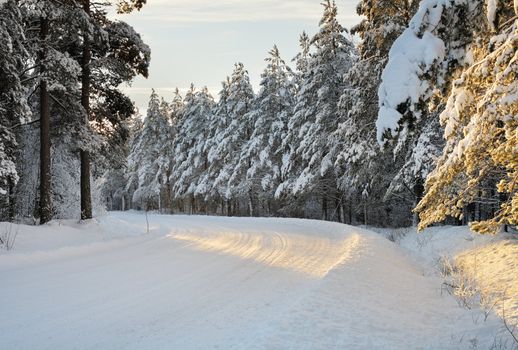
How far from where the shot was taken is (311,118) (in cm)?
2950

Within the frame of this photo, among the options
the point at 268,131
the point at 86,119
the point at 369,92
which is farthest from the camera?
the point at 268,131

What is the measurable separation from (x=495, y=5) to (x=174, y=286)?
22.5 ft

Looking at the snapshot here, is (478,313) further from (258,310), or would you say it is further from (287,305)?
(258,310)

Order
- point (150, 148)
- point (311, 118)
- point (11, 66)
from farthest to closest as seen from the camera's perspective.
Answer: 1. point (150, 148)
2. point (311, 118)
3. point (11, 66)

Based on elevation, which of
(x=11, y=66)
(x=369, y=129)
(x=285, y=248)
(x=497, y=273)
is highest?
(x=11, y=66)

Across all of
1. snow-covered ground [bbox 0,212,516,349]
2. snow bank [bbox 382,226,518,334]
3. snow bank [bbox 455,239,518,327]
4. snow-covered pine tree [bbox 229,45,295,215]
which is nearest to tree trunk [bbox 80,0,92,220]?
snow-covered ground [bbox 0,212,516,349]

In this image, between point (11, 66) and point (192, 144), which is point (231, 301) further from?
point (192, 144)

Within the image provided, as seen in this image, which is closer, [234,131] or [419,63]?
[419,63]

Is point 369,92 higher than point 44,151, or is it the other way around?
point 369,92

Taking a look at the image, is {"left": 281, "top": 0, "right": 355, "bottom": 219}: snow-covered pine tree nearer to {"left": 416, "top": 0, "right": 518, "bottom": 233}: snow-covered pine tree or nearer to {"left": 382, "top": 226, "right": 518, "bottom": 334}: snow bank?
{"left": 382, "top": 226, "right": 518, "bottom": 334}: snow bank

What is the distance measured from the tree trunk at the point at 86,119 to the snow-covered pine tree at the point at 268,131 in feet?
60.0

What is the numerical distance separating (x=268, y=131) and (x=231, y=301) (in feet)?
97.7

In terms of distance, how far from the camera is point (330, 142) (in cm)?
2703

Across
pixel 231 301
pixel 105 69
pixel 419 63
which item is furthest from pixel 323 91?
pixel 419 63
